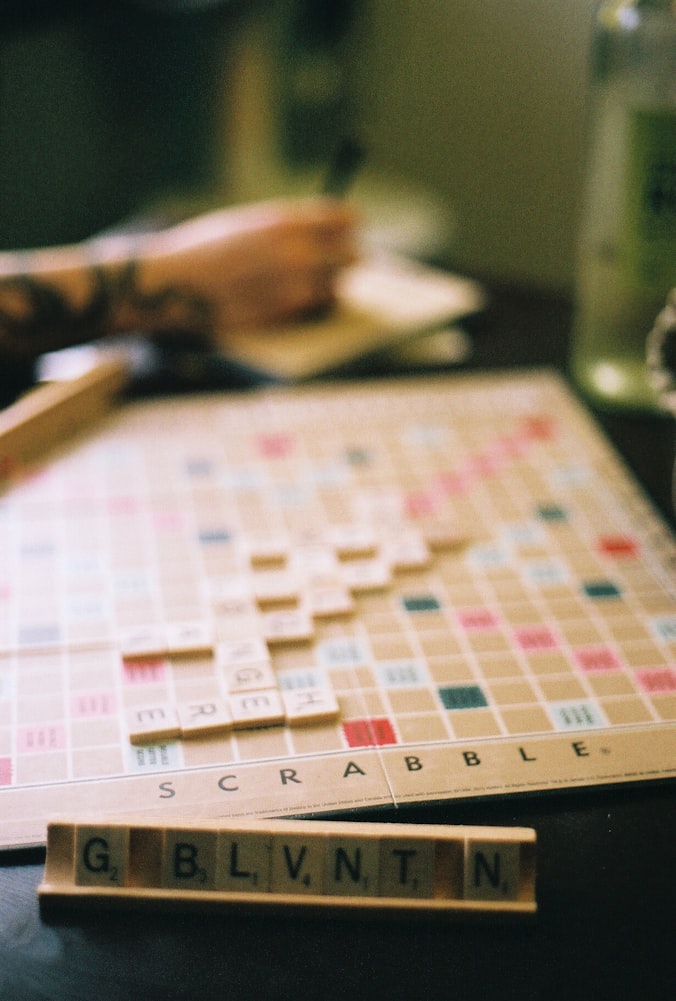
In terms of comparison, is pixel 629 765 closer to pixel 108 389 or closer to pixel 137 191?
pixel 108 389

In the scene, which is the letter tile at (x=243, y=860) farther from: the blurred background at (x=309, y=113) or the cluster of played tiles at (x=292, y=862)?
the blurred background at (x=309, y=113)

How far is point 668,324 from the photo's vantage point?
33.7 inches

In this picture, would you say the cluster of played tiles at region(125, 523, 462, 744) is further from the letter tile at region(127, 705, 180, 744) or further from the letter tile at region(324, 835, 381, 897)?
the letter tile at region(324, 835, 381, 897)

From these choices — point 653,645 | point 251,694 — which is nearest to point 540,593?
point 653,645

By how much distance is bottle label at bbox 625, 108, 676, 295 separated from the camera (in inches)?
34.4

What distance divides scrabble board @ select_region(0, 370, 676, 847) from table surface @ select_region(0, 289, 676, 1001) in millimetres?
46

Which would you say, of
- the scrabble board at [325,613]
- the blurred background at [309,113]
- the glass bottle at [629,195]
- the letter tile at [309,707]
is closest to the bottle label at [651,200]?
the glass bottle at [629,195]

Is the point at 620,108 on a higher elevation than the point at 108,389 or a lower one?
higher

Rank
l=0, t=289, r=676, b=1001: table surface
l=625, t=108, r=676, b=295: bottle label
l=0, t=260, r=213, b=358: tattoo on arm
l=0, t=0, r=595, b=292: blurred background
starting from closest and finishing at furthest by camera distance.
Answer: l=0, t=289, r=676, b=1001: table surface, l=625, t=108, r=676, b=295: bottle label, l=0, t=260, r=213, b=358: tattoo on arm, l=0, t=0, r=595, b=292: blurred background

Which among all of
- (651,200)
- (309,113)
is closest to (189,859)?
(651,200)

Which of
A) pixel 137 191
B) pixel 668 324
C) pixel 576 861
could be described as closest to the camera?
pixel 576 861

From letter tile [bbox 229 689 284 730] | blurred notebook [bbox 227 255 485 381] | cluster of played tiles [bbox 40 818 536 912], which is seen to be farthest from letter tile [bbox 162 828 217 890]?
blurred notebook [bbox 227 255 485 381]

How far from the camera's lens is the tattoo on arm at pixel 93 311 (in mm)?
1104

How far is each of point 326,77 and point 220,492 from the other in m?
1.82
